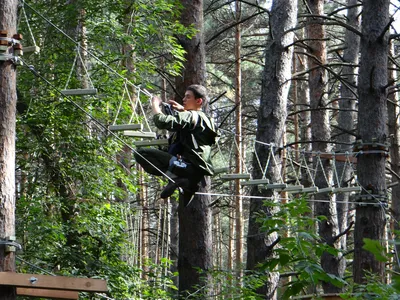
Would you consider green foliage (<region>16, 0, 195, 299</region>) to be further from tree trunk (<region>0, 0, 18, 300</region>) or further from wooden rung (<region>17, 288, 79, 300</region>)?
tree trunk (<region>0, 0, 18, 300</region>)

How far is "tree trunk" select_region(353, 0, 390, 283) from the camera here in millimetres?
8906

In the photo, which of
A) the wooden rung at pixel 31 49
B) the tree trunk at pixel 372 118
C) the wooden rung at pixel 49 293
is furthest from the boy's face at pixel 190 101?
the tree trunk at pixel 372 118

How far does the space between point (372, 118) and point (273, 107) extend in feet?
6.15

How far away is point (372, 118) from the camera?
357 inches

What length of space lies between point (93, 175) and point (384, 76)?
3.77 m

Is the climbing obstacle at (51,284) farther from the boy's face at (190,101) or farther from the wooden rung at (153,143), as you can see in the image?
the boy's face at (190,101)

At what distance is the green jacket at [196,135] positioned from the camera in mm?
6092

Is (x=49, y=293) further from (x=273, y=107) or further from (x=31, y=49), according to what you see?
(x=273, y=107)

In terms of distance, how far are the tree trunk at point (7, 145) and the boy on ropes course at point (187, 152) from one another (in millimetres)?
1215

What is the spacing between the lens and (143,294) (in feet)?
29.9

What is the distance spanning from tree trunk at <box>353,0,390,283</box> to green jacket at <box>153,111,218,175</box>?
10.3 ft

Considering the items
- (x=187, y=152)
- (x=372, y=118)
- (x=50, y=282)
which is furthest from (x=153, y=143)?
(x=372, y=118)

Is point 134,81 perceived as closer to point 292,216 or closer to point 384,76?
point 384,76

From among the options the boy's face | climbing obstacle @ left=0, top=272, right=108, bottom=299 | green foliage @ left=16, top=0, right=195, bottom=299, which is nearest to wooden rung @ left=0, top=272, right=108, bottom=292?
climbing obstacle @ left=0, top=272, right=108, bottom=299
